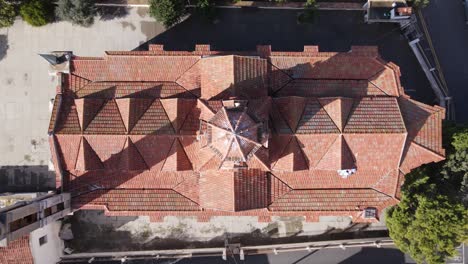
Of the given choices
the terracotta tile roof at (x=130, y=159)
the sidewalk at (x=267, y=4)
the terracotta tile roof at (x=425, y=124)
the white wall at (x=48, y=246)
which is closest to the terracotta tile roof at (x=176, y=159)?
the terracotta tile roof at (x=130, y=159)

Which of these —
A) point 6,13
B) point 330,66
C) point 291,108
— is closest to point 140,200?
point 291,108

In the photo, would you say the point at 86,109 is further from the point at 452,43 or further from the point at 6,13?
the point at 452,43

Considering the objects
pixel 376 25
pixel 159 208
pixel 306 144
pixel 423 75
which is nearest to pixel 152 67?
pixel 159 208

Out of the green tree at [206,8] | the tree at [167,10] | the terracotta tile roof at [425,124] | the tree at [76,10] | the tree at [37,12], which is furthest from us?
the tree at [37,12]

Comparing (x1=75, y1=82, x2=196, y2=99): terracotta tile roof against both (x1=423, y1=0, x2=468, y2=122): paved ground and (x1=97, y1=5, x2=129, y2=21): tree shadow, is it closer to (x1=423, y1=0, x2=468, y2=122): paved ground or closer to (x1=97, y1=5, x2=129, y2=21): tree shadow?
(x1=97, y1=5, x2=129, y2=21): tree shadow

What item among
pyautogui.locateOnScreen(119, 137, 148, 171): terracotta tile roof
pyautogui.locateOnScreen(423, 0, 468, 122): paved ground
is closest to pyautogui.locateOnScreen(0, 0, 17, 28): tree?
pyautogui.locateOnScreen(119, 137, 148, 171): terracotta tile roof

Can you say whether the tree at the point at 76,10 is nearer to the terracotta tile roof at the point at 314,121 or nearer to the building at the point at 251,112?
the building at the point at 251,112
